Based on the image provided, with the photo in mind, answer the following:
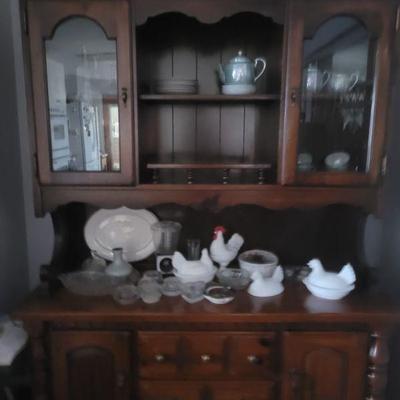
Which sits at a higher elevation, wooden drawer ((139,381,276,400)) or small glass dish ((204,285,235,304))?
small glass dish ((204,285,235,304))

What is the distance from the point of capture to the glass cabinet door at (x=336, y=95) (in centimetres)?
115

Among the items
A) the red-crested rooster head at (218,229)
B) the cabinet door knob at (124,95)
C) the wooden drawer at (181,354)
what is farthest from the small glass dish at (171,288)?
the cabinet door knob at (124,95)

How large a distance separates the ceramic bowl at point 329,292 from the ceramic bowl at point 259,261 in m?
0.16

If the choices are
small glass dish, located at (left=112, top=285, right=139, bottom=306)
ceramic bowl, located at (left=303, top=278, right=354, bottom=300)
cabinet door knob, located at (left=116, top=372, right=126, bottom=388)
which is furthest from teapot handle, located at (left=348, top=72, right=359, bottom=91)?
cabinet door knob, located at (left=116, top=372, right=126, bottom=388)

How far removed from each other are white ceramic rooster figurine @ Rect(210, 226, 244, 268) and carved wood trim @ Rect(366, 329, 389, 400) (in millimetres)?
539

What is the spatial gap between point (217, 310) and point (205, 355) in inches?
6.0

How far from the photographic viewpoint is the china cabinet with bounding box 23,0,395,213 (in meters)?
1.14

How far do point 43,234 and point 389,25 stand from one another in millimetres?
1507

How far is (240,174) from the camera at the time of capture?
54.6 inches

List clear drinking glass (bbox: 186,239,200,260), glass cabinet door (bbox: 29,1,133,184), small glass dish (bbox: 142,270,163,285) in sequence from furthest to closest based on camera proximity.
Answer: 1. clear drinking glass (bbox: 186,239,200,260)
2. small glass dish (bbox: 142,270,163,285)
3. glass cabinet door (bbox: 29,1,133,184)

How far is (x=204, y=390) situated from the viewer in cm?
121

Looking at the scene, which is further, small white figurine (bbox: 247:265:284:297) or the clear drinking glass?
the clear drinking glass

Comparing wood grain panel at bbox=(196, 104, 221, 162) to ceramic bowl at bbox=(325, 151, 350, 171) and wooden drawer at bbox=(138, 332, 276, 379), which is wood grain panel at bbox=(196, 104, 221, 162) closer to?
ceramic bowl at bbox=(325, 151, 350, 171)

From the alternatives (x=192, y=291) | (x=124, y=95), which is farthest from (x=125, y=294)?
(x=124, y=95)
